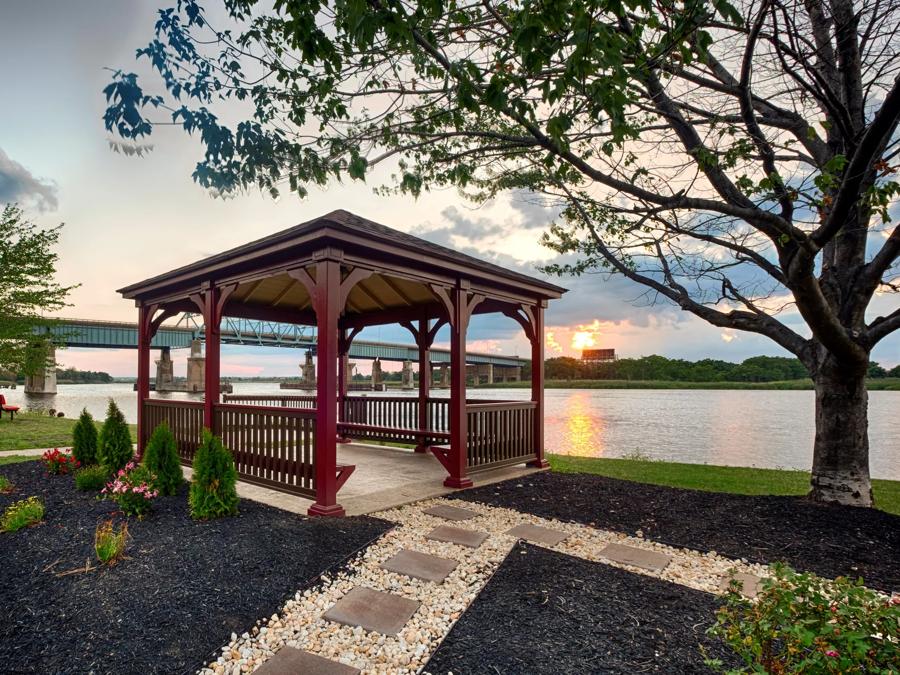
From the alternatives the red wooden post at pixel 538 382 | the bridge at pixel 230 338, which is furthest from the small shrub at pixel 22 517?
the bridge at pixel 230 338

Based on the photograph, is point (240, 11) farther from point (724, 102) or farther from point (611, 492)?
point (611, 492)

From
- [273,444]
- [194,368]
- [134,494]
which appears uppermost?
[194,368]

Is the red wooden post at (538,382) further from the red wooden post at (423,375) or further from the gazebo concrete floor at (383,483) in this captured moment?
the red wooden post at (423,375)

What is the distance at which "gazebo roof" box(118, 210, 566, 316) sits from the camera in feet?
16.5

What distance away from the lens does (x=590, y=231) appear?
635 cm

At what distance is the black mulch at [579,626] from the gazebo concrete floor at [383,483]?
2.30 m

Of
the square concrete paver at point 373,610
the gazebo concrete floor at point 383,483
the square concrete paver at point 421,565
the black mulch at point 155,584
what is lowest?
the gazebo concrete floor at point 383,483

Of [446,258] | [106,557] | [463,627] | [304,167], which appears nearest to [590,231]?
[446,258]

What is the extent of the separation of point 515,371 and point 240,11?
57.0 meters

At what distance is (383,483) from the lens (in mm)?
6477

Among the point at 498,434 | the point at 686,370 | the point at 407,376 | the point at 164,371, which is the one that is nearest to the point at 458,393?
the point at 498,434

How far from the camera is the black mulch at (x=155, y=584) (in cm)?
254

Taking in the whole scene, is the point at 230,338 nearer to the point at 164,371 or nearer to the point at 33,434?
the point at 164,371

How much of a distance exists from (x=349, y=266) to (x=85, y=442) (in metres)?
4.95
